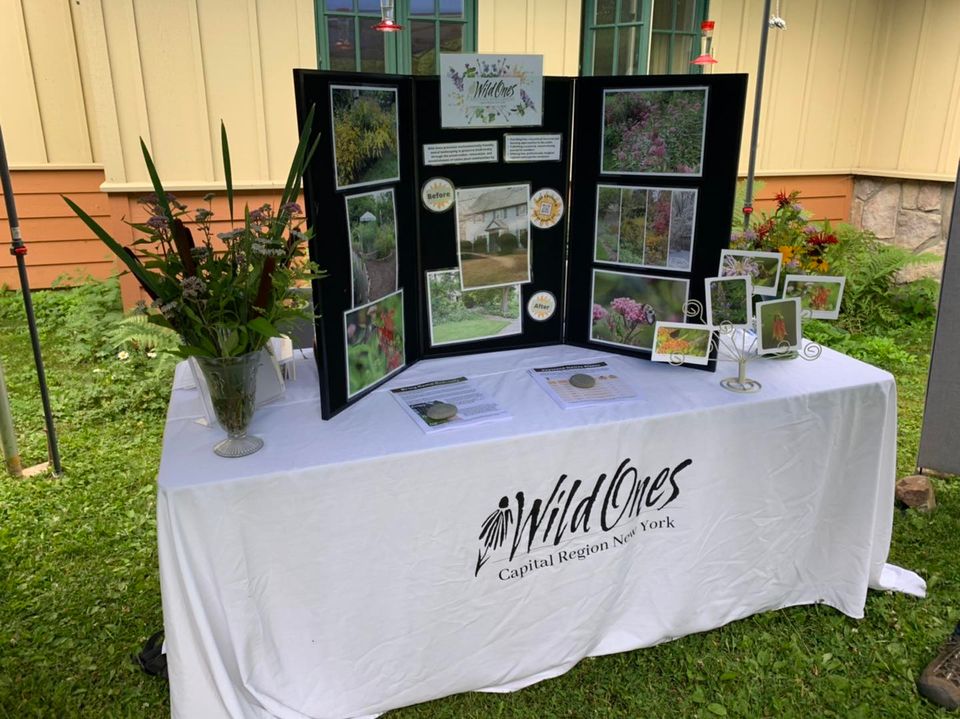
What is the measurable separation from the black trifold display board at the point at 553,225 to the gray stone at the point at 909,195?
15.8ft

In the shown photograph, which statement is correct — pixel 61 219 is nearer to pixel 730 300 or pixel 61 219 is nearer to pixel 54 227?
pixel 54 227

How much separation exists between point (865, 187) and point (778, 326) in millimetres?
5051

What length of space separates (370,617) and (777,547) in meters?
1.17

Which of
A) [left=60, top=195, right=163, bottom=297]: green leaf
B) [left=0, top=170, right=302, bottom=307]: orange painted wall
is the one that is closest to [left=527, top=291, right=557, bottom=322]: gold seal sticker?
[left=60, top=195, right=163, bottom=297]: green leaf

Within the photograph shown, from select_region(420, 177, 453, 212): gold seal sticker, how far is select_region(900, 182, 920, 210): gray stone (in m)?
5.26

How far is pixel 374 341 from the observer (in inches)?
74.8

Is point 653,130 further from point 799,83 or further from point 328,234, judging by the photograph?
point 799,83

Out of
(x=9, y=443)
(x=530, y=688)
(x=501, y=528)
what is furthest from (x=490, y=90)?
(x=9, y=443)

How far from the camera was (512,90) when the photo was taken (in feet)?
6.42

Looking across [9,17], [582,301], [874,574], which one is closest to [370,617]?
[582,301]

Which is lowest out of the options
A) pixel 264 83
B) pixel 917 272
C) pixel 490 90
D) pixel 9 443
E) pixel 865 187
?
pixel 9 443

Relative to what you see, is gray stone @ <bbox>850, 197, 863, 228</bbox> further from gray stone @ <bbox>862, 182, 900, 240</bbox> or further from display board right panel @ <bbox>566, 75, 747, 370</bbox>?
display board right panel @ <bbox>566, 75, 747, 370</bbox>

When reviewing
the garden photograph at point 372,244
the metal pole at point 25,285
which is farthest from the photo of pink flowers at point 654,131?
the metal pole at point 25,285

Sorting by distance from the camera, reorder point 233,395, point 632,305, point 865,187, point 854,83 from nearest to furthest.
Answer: point 233,395 < point 632,305 < point 854,83 < point 865,187
